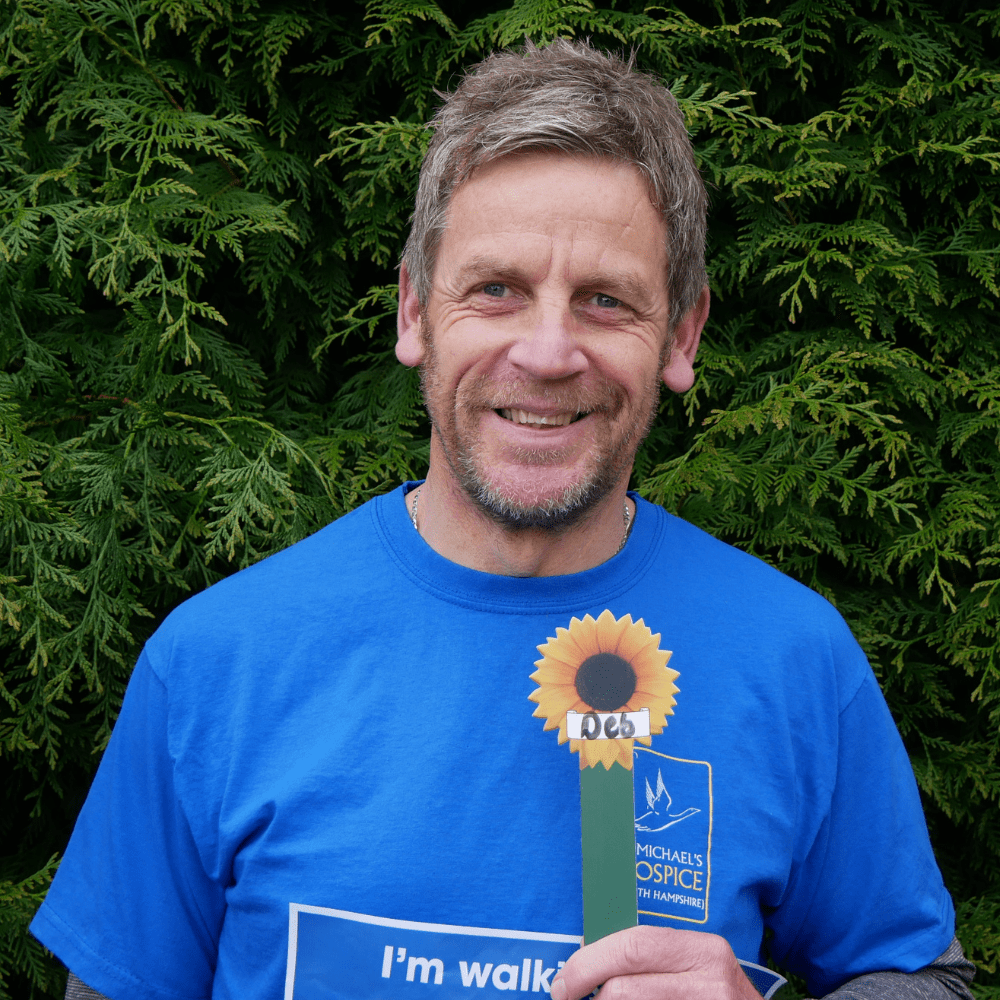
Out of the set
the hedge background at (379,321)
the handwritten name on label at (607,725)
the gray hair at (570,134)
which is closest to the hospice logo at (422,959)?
the handwritten name on label at (607,725)

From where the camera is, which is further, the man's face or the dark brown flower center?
the man's face

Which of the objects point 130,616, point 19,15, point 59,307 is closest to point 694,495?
point 130,616

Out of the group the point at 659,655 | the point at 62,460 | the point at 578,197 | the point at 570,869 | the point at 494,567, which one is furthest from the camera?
the point at 62,460

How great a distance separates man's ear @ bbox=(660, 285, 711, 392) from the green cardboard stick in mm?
837

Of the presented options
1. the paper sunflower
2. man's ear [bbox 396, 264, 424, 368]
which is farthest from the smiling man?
the paper sunflower

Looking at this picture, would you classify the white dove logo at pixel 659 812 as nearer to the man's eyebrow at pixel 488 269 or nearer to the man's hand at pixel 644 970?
the man's hand at pixel 644 970

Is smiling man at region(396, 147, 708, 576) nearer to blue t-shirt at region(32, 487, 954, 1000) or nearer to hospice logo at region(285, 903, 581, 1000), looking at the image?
blue t-shirt at region(32, 487, 954, 1000)

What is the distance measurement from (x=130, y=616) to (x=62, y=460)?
0.39 metres

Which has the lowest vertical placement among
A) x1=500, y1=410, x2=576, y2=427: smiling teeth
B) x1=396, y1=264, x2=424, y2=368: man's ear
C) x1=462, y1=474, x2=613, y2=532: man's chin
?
x1=462, y1=474, x2=613, y2=532: man's chin

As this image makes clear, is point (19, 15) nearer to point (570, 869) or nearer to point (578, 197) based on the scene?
point (578, 197)

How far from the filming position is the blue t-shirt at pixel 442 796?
4.85 feet

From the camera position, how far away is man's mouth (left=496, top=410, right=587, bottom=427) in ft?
5.47

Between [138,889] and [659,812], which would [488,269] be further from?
[138,889]

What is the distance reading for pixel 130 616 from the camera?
2248mm
